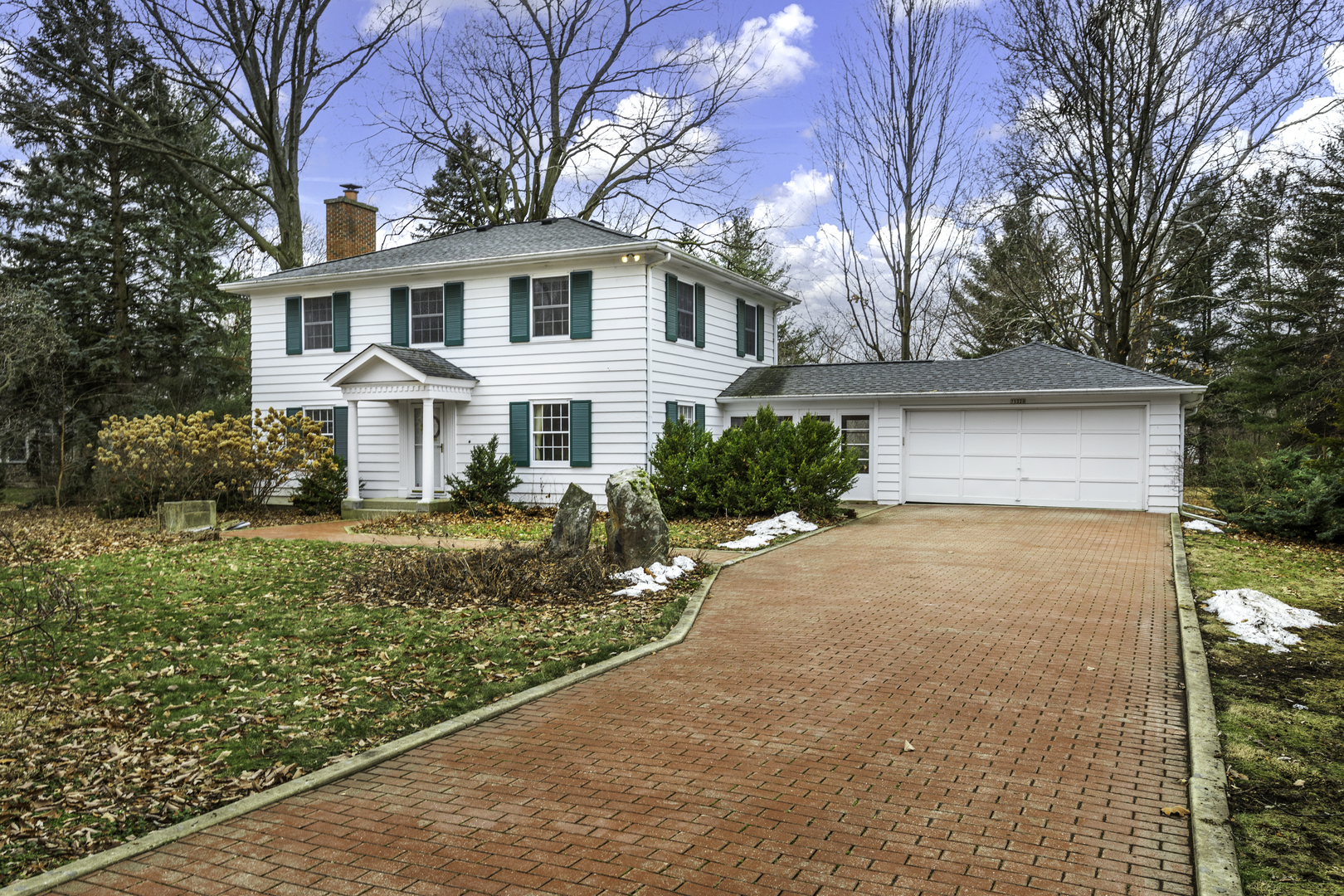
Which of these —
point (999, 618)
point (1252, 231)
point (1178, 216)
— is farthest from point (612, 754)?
point (1252, 231)

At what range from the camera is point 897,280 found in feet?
97.8

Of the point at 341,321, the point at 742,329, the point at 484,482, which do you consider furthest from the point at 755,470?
the point at 341,321

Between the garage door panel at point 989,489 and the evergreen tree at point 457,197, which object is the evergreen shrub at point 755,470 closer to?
the garage door panel at point 989,489

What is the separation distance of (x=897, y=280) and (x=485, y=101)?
587 inches

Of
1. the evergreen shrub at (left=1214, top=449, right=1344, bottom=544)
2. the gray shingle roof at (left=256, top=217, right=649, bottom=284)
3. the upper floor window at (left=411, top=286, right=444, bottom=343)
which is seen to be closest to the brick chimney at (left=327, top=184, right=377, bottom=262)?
the gray shingle roof at (left=256, top=217, right=649, bottom=284)

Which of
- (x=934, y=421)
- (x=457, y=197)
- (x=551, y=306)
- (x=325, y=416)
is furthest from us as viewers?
(x=457, y=197)

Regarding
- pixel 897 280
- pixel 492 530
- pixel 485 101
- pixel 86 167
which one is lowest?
pixel 492 530

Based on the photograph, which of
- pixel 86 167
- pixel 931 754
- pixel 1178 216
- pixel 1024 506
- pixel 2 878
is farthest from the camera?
pixel 86 167

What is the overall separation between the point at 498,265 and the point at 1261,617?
15054 mm

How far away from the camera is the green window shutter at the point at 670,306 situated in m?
18.5

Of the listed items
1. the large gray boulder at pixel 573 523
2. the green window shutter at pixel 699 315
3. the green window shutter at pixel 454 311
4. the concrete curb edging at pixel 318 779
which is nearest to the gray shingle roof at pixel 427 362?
the green window shutter at pixel 454 311

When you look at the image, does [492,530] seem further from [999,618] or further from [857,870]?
[857,870]

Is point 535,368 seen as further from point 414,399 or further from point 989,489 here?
point 989,489

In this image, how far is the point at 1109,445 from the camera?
18500 mm
